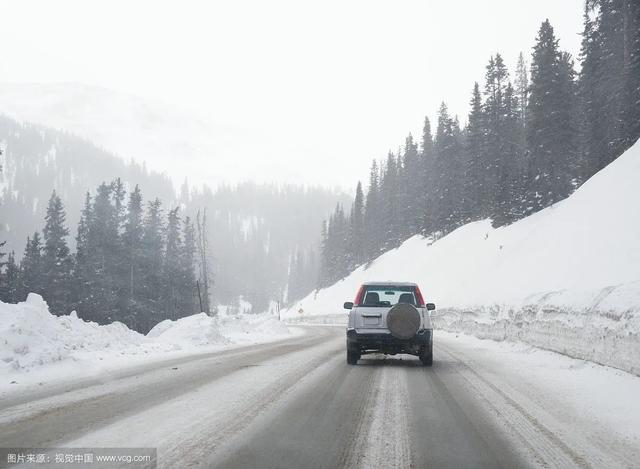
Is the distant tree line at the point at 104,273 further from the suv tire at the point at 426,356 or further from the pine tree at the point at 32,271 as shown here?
the suv tire at the point at 426,356

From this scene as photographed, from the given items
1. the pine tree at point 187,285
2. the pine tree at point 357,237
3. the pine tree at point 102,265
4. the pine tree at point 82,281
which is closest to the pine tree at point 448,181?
the pine tree at point 357,237

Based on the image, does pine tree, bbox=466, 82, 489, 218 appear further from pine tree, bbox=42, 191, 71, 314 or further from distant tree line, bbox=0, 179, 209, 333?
pine tree, bbox=42, 191, 71, 314

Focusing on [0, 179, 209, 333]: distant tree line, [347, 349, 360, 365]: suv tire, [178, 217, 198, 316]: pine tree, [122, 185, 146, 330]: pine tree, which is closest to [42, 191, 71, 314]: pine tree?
[0, 179, 209, 333]: distant tree line

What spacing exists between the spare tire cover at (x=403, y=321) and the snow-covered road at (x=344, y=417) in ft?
3.37

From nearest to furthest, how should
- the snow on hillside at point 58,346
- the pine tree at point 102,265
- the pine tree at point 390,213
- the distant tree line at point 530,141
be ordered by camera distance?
1. the snow on hillside at point 58,346
2. the distant tree line at point 530,141
3. the pine tree at point 102,265
4. the pine tree at point 390,213

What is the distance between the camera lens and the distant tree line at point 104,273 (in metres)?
51.6

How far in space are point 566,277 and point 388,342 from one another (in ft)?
48.3

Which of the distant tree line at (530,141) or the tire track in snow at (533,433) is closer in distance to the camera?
the tire track in snow at (533,433)

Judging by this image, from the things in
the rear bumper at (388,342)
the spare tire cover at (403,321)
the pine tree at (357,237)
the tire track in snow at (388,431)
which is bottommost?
the tire track in snow at (388,431)

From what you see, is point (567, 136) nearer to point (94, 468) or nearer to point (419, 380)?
point (419, 380)

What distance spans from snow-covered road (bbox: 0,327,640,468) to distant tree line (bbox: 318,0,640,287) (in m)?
29.8

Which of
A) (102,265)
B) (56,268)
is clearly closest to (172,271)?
(102,265)

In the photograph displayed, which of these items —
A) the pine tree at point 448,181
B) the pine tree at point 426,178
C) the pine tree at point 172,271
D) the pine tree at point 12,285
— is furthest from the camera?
the pine tree at point 426,178

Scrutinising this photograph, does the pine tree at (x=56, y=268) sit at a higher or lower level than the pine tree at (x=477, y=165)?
lower
